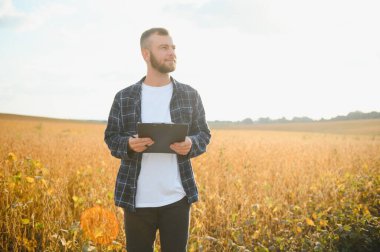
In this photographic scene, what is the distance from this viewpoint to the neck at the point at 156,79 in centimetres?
254

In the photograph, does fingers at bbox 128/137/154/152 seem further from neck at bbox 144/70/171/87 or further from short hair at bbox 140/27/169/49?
short hair at bbox 140/27/169/49

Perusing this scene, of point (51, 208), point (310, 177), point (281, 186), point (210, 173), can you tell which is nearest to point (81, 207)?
point (51, 208)

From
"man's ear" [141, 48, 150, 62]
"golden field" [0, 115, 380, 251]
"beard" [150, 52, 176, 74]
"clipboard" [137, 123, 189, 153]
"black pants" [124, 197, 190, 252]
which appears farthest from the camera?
"golden field" [0, 115, 380, 251]

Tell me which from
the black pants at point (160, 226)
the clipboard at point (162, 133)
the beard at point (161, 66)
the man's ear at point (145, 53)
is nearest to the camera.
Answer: the clipboard at point (162, 133)

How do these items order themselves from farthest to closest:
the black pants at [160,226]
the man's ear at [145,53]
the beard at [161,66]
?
the man's ear at [145,53] → the beard at [161,66] → the black pants at [160,226]

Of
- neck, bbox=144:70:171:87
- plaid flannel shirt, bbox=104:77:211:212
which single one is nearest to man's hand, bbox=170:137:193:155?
plaid flannel shirt, bbox=104:77:211:212

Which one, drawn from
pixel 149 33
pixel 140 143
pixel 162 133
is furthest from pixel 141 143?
pixel 149 33

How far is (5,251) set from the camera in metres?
3.38

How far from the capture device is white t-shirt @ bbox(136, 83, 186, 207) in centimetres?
232

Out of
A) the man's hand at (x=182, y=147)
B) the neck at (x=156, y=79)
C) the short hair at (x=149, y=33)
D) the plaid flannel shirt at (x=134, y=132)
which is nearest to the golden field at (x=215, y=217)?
the plaid flannel shirt at (x=134, y=132)

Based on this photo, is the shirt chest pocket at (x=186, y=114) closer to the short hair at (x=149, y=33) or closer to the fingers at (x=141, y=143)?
the fingers at (x=141, y=143)

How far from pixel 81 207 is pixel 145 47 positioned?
2.56m

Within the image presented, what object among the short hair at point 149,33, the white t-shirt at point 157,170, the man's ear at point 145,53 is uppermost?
the short hair at point 149,33

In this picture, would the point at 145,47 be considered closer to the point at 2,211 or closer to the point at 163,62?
the point at 163,62
